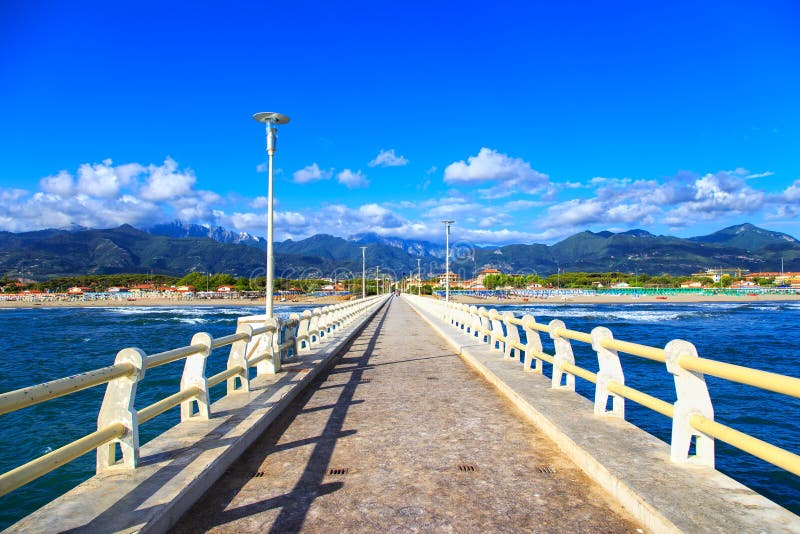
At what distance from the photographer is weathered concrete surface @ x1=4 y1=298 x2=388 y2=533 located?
11.1 ft

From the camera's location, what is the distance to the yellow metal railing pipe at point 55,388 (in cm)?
312

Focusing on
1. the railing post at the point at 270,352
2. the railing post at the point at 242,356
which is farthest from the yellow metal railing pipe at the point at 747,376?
the railing post at the point at 270,352

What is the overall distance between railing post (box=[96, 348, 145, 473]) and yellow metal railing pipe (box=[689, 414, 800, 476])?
4.39 m

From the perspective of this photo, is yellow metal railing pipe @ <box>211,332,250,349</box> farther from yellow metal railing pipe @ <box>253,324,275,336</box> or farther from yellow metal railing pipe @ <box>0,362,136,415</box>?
yellow metal railing pipe @ <box>0,362,136,415</box>

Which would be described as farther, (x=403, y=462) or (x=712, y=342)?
(x=712, y=342)

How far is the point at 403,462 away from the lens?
16.7 feet

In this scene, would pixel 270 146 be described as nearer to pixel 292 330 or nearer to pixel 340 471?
pixel 292 330

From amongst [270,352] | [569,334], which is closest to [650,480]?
[569,334]

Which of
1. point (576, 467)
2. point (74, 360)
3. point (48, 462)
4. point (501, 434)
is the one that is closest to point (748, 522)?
point (576, 467)

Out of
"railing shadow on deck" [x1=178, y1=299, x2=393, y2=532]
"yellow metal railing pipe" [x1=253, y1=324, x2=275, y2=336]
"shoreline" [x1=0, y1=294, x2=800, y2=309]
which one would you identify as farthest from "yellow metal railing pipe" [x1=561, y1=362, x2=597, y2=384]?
"shoreline" [x1=0, y1=294, x2=800, y2=309]

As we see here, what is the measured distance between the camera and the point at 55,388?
3602 mm

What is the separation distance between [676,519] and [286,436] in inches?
163

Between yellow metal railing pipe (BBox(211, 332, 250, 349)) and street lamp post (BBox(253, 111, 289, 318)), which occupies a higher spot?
street lamp post (BBox(253, 111, 289, 318))

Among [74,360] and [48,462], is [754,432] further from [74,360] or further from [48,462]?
[74,360]
